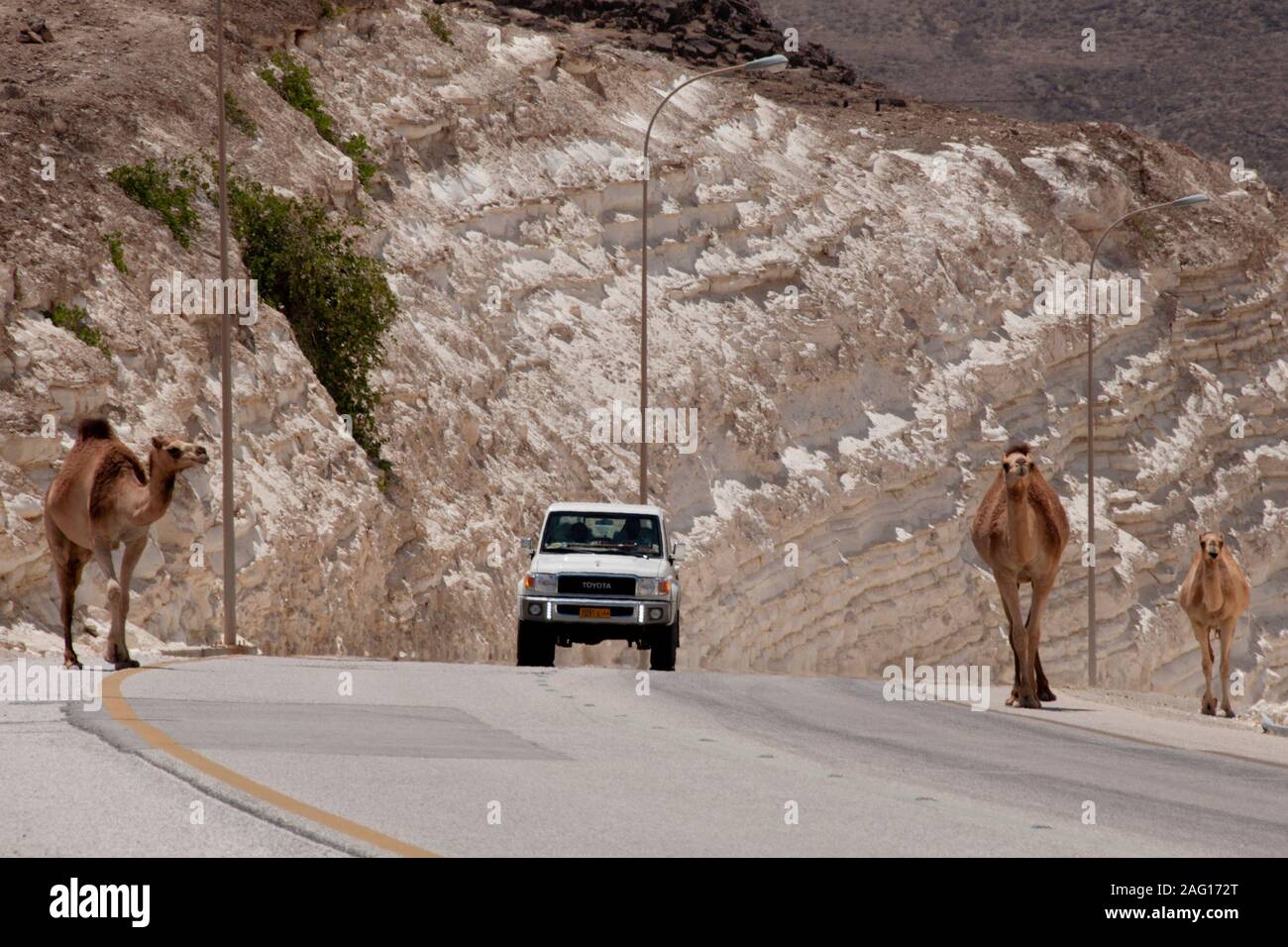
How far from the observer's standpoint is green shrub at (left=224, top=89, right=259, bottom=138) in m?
41.0

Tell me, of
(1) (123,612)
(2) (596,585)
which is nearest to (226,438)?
(2) (596,585)

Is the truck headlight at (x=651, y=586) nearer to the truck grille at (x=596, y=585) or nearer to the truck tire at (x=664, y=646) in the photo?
the truck grille at (x=596, y=585)

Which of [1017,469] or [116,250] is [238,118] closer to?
[116,250]

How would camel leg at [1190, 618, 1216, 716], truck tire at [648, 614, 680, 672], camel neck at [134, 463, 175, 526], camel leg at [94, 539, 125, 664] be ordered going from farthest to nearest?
camel leg at [1190, 618, 1216, 716] → truck tire at [648, 614, 680, 672] → camel leg at [94, 539, 125, 664] → camel neck at [134, 463, 175, 526]

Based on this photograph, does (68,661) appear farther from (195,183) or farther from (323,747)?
(195,183)

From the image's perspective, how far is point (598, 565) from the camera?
75.1ft

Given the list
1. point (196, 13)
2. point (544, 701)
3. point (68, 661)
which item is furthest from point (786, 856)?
point (196, 13)

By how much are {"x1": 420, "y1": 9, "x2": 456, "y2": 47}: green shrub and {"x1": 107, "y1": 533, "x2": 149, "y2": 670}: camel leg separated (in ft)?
118

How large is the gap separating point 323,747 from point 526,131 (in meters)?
40.6

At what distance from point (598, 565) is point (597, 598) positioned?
486mm

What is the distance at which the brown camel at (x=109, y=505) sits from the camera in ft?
58.0

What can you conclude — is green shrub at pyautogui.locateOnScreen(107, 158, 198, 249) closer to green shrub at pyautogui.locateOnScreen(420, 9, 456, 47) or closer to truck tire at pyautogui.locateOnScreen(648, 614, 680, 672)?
truck tire at pyautogui.locateOnScreen(648, 614, 680, 672)

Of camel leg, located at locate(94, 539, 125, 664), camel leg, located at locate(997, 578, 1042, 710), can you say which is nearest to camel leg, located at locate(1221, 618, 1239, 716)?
camel leg, located at locate(997, 578, 1042, 710)
